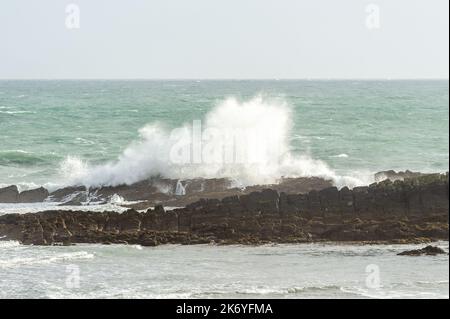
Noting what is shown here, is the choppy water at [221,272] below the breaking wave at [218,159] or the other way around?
below

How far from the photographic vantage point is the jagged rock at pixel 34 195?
24.9 m

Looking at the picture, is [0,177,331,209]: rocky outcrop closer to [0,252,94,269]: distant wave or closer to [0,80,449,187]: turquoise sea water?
[0,80,449,187]: turquoise sea water

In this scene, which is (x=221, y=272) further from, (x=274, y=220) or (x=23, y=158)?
(x=23, y=158)

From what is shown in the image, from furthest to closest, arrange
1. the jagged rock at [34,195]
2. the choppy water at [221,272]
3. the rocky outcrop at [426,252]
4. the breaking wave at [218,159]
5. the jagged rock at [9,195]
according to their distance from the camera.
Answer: the breaking wave at [218,159] < the jagged rock at [34,195] < the jagged rock at [9,195] < the rocky outcrop at [426,252] < the choppy water at [221,272]

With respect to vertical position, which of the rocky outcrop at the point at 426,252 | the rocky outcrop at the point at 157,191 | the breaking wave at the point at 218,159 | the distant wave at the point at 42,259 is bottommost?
the distant wave at the point at 42,259

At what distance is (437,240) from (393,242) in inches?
35.5

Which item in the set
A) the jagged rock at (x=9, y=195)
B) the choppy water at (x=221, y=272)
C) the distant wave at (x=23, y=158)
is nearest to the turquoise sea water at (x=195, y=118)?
the distant wave at (x=23, y=158)

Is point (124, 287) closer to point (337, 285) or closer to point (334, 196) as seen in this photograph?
point (337, 285)

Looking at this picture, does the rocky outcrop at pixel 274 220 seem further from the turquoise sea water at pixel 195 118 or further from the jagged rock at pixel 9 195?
the turquoise sea water at pixel 195 118

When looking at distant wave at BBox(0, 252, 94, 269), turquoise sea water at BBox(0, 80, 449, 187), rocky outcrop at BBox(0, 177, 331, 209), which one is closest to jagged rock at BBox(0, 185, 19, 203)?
rocky outcrop at BBox(0, 177, 331, 209)

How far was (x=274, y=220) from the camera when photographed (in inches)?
727

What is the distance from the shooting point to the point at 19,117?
186ft

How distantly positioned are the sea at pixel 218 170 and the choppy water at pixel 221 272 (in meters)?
0.03

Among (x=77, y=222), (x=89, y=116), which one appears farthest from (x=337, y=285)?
(x=89, y=116)
